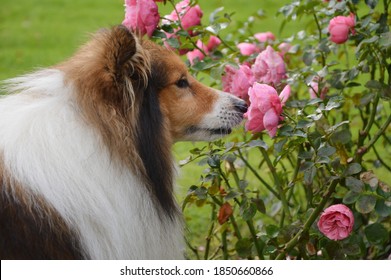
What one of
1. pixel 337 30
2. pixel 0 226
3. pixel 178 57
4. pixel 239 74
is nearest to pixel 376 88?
pixel 337 30

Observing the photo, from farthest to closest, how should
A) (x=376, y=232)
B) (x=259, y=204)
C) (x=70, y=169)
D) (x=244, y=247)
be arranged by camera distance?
(x=244, y=247)
(x=259, y=204)
(x=376, y=232)
(x=70, y=169)

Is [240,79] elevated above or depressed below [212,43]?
below

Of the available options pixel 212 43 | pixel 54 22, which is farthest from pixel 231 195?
pixel 54 22

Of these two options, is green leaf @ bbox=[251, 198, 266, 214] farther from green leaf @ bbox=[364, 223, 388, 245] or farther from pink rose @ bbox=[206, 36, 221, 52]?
pink rose @ bbox=[206, 36, 221, 52]

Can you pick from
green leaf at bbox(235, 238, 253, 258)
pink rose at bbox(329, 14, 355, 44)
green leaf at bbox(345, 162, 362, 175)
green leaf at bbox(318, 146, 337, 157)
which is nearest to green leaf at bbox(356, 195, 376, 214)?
green leaf at bbox(345, 162, 362, 175)

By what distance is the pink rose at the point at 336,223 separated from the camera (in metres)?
3.09

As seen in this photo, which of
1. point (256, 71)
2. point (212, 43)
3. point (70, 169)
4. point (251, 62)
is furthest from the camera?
point (212, 43)

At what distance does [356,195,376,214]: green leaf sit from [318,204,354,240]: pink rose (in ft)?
0.25

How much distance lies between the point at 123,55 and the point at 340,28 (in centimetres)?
112

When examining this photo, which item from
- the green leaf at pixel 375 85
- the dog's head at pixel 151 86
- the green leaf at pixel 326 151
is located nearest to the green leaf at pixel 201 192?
the dog's head at pixel 151 86

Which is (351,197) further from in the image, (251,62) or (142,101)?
(251,62)

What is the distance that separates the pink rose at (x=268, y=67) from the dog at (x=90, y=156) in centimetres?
48

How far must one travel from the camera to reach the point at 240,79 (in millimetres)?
3504

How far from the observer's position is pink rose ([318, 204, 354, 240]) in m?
3.09
